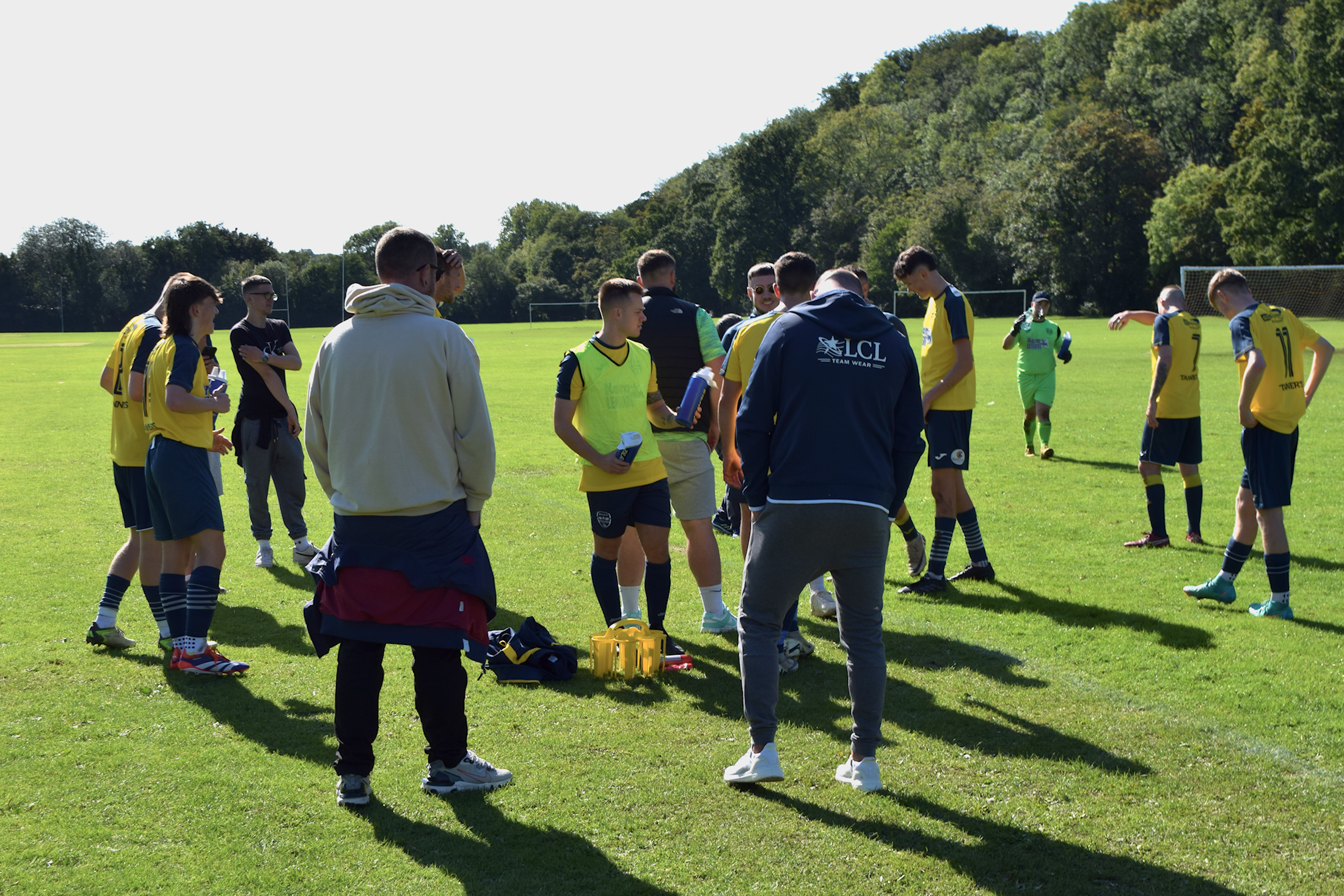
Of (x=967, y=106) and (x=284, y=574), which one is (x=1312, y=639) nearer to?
(x=284, y=574)

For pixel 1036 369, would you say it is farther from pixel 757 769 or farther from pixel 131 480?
pixel 131 480

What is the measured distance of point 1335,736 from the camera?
4.79 metres

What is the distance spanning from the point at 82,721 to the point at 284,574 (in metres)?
3.42

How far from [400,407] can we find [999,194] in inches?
2887

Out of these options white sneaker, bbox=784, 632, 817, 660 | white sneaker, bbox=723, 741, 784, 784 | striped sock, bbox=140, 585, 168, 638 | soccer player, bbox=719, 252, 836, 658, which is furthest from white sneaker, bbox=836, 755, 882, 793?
striped sock, bbox=140, 585, 168, 638

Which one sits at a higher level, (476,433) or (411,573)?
(476,433)

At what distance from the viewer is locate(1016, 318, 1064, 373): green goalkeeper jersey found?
14.1m

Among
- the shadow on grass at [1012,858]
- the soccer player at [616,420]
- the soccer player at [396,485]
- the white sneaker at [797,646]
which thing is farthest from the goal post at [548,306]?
the shadow on grass at [1012,858]

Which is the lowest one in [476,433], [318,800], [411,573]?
[318,800]

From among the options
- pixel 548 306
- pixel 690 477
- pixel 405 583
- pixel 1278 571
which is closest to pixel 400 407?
pixel 405 583

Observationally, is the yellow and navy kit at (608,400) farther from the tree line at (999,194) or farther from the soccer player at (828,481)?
the tree line at (999,194)

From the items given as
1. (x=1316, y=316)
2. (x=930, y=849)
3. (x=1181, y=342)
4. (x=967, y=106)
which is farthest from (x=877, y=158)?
(x=930, y=849)

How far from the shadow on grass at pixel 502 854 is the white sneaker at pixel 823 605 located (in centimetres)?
326

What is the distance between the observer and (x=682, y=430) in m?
6.18
